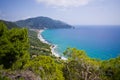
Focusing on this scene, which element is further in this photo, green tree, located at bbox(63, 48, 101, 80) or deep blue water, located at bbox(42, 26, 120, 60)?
deep blue water, located at bbox(42, 26, 120, 60)

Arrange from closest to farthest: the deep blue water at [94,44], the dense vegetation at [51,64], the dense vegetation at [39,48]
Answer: the dense vegetation at [51,64] → the dense vegetation at [39,48] → the deep blue water at [94,44]

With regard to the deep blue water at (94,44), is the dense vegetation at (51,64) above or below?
above

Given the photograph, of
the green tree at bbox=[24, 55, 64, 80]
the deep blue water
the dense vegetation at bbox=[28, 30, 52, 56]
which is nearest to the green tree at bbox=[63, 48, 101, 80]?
the green tree at bbox=[24, 55, 64, 80]

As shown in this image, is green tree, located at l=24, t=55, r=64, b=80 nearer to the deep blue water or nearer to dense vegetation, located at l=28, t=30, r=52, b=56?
the deep blue water

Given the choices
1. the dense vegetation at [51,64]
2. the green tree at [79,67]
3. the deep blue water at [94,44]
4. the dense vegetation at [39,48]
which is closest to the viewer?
the dense vegetation at [51,64]

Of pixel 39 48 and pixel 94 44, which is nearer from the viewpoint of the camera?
pixel 39 48

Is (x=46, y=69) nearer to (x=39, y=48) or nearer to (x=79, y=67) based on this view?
(x=79, y=67)

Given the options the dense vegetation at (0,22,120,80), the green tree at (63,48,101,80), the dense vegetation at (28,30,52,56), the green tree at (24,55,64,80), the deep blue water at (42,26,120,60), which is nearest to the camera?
the green tree at (24,55,64,80)

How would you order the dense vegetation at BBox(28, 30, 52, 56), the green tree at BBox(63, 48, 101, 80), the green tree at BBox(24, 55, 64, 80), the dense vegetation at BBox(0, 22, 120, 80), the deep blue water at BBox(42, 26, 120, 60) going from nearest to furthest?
the green tree at BBox(24, 55, 64, 80), the dense vegetation at BBox(0, 22, 120, 80), the green tree at BBox(63, 48, 101, 80), the dense vegetation at BBox(28, 30, 52, 56), the deep blue water at BBox(42, 26, 120, 60)

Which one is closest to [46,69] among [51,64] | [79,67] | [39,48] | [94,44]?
[51,64]

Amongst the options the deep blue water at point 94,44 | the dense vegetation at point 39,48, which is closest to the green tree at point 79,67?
the deep blue water at point 94,44

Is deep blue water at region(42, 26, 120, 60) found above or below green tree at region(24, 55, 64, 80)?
below

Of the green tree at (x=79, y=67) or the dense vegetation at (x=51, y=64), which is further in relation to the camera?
the green tree at (x=79, y=67)

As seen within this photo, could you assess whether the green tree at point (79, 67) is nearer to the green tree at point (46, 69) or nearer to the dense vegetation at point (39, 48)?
the green tree at point (46, 69)
